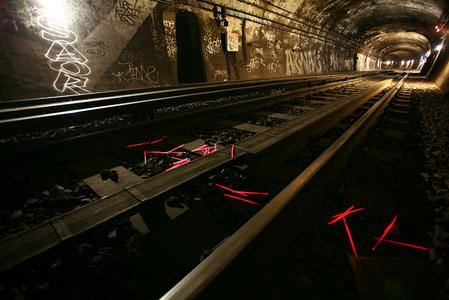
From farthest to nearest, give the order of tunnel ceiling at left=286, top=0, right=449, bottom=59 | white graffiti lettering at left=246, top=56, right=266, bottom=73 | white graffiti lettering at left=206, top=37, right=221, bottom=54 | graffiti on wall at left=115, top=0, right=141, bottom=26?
1. tunnel ceiling at left=286, top=0, right=449, bottom=59
2. white graffiti lettering at left=246, top=56, right=266, bottom=73
3. white graffiti lettering at left=206, top=37, right=221, bottom=54
4. graffiti on wall at left=115, top=0, right=141, bottom=26

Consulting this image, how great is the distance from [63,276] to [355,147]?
3.20m

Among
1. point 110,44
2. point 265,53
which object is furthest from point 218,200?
point 265,53

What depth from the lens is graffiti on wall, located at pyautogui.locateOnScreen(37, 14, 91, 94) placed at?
22.0ft

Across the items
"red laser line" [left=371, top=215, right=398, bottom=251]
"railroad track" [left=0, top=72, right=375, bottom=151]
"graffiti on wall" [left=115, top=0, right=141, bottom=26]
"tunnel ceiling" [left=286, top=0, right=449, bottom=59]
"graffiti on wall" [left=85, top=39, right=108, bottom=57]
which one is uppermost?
"tunnel ceiling" [left=286, top=0, right=449, bottom=59]

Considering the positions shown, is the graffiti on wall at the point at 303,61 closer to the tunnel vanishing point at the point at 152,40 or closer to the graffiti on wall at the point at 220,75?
the tunnel vanishing point at the point at 152,40

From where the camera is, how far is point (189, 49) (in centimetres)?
1003

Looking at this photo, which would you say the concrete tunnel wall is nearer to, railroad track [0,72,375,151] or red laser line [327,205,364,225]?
railroad track [0,72,375,151]

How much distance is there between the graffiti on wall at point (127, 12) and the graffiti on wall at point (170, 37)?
113cm

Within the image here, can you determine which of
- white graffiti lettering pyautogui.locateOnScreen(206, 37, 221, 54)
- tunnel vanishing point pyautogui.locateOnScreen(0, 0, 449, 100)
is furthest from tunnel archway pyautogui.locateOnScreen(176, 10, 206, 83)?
A: white graffiti lettering pyautogui.locateOnScreen(206, 37, 221, 54)

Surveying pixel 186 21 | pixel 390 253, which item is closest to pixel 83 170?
pixel 390 253

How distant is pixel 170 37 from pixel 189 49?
37.4 inches

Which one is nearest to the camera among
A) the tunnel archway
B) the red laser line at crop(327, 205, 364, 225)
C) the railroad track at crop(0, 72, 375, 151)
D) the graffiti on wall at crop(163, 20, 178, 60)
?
the red laser line at crop(327, 205, 364, 225)

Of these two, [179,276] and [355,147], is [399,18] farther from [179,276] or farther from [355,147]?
[179,276]

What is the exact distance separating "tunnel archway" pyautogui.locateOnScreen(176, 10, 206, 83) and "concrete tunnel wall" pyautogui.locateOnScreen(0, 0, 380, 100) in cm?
24
